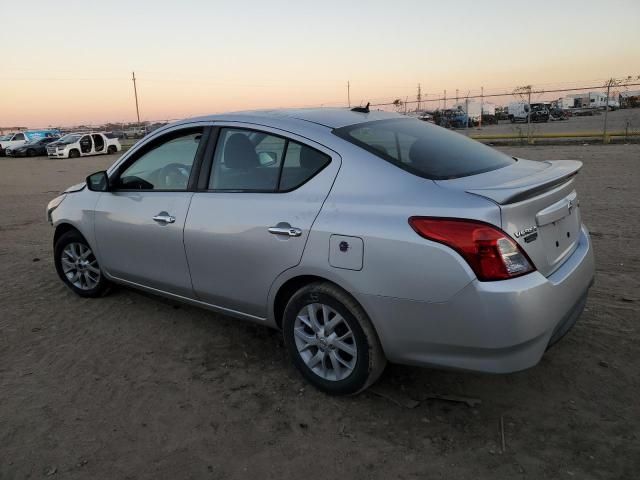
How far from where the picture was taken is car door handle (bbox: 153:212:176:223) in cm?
372

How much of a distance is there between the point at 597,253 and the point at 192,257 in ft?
13.9

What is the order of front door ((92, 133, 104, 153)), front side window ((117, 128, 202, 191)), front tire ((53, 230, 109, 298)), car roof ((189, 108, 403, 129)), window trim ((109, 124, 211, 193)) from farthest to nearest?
front door ((92, 133, 104, 153)), front tire ((53, 230, 109, 298)), front side window ((117, 128, 202, 191)), window trim ((109, 124, 211, 193)), car roof ((189, 108, 403, 129))

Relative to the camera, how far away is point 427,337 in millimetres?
2654

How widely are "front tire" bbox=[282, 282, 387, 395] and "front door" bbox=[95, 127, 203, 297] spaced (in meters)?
1.01

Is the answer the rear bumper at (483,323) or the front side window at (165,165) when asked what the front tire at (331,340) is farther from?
the front side window at (165,165)

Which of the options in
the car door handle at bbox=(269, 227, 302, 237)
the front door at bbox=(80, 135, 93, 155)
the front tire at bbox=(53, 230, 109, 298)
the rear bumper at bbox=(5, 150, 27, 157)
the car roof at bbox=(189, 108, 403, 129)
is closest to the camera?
the car door handle at bbox=(269, 227, 302, 237)

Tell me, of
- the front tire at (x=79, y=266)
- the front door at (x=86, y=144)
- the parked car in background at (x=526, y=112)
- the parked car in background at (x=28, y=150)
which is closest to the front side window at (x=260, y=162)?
the front tire at (x=79, y=266)

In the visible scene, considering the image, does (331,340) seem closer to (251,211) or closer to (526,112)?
(251,211)

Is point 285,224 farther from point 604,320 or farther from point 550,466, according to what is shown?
point 604,320

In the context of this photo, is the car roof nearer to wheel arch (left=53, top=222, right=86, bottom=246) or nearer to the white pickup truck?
wheel arch (left=53, top=222, right=86, bottom=246)

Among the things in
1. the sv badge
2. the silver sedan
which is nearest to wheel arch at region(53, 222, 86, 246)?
the silver sedan

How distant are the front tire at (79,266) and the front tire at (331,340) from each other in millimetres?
2346

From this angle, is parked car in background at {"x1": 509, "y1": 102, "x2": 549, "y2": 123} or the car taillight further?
parked car in background at {"x1": 509, "y1": 102, "x2": 549, "y2": 123}

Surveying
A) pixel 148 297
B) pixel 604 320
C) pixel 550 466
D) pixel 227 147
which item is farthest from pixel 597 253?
pixel 148 297
